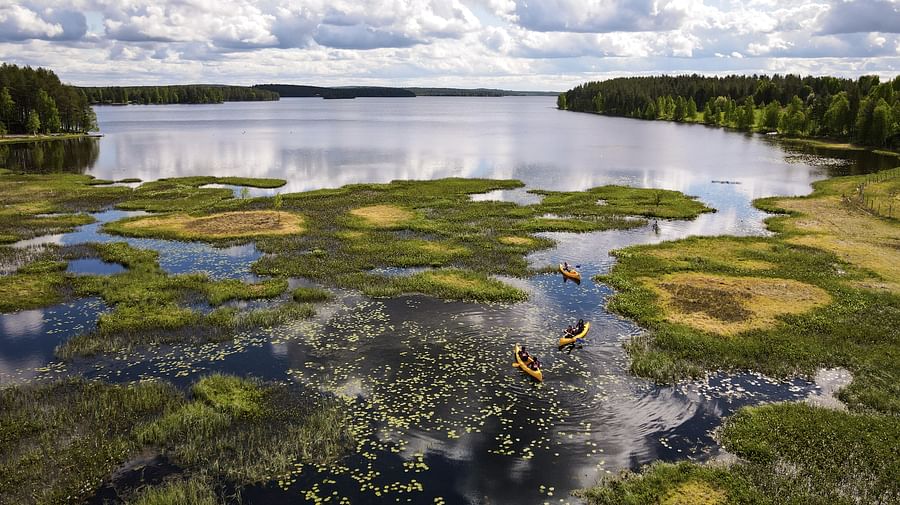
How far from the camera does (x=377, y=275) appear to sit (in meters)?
42.4

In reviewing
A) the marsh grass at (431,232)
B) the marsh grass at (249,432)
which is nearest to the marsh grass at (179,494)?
the marsh grass at (249,432)

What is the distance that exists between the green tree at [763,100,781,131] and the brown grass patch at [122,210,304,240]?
177197mm

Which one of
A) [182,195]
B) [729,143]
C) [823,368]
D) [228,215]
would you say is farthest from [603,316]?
[729,143]

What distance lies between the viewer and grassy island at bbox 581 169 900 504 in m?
19.8

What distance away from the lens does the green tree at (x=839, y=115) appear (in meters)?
153

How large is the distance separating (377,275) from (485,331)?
40.5 ft

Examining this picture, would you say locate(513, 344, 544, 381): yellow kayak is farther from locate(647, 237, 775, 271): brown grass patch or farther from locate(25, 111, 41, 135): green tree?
locate(25, 111, 41, 135): green tree

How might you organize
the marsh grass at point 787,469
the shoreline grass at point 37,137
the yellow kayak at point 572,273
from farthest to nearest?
the shoreline grass at point 37,137 < the yellow kayak at point 572,273 < the marsh grass at point 787,469

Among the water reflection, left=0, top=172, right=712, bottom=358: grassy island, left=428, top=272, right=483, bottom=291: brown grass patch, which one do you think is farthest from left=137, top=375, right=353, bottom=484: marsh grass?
the water reflection

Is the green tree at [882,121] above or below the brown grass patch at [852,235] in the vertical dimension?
above

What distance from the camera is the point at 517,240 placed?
52.7 m

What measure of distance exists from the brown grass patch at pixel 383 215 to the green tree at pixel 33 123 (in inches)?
4899

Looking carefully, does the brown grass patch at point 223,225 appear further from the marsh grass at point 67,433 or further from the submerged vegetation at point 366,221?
the marsh grass at point 67,433

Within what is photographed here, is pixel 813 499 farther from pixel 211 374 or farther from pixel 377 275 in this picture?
pixel 377 275
